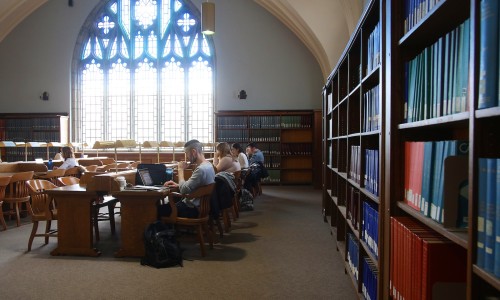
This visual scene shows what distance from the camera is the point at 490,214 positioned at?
3.28 ft

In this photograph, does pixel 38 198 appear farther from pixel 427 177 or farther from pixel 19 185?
pixel 427 177

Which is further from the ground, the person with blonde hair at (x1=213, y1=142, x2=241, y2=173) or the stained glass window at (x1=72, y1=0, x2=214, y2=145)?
the stained glass window at (x1=72, y1=0, x2=214, y2=145)

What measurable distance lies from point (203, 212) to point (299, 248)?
1155mm

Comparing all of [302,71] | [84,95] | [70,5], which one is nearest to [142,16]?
[70,5]

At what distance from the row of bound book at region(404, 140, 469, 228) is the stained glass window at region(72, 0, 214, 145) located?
10157mm

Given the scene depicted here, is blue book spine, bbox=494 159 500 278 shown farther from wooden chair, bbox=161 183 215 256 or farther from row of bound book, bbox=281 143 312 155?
row of bound book, bbox=281 143 312 155

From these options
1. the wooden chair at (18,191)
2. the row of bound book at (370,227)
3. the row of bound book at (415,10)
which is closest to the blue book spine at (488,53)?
the row of bound book at (415,10)

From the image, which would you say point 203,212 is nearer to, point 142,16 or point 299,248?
point 299,248

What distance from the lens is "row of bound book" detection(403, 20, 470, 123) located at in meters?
1.26

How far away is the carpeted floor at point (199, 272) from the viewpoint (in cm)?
297

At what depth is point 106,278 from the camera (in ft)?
10.7

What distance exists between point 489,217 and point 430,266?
0.48 meters

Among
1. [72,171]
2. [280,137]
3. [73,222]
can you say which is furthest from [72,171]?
[280,137]

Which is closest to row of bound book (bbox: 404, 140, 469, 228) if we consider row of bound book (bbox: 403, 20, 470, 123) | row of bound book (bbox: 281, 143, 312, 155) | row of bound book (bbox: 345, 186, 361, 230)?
row of bound book (bbox: 403, 20, 470, 123)
